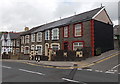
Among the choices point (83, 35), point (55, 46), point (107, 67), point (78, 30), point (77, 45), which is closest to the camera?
point (107, 67)

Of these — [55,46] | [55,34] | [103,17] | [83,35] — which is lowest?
[55,46]

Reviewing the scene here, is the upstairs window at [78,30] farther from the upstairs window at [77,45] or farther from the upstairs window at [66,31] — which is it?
the upstairs window at [66,31]

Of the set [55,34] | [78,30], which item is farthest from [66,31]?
[55,34]

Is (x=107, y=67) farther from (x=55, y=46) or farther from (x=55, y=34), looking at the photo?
(x=55, y=34)

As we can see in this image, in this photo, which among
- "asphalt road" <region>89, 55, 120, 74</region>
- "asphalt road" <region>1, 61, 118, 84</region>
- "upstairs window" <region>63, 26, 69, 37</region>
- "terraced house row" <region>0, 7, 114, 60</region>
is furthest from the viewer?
"upstairs window" <region>63, 26, 69, 37</region>

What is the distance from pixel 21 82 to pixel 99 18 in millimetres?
15646

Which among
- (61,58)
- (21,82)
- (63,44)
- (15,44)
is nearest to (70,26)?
(63,44)


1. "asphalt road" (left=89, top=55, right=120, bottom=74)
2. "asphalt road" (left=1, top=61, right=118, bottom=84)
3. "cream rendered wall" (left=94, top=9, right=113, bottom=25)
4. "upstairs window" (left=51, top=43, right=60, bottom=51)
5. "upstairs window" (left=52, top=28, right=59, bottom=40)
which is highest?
"cream rendered wall" (left=94, top=9, right=113, bottom=25)

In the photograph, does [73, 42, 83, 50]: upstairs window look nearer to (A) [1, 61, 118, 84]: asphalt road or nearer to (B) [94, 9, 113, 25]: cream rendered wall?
(B) [94, 9, 113, 25]: cream rendered wall

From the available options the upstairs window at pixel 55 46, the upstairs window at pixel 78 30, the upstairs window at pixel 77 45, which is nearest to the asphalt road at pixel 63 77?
the upstairs window at pixel 77 45

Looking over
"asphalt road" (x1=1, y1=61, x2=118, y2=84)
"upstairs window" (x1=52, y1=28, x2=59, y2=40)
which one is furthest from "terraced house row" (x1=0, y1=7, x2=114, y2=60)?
"asphalt road" (x1=1, y1=61, x2=118, y2=84)

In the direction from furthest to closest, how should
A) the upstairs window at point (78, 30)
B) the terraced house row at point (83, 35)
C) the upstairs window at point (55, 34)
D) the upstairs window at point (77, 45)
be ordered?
the upstairs window at point (55, 34) → the upstairs window at point (78, 30) → the upstairs window at point (77, 45) → the terraced house row at point (83, 35)

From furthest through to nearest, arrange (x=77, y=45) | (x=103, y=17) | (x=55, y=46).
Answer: (x=55, y=46) → (x=103, y=17) → (x=77, y=45)

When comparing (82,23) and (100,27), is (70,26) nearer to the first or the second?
(82,23)
